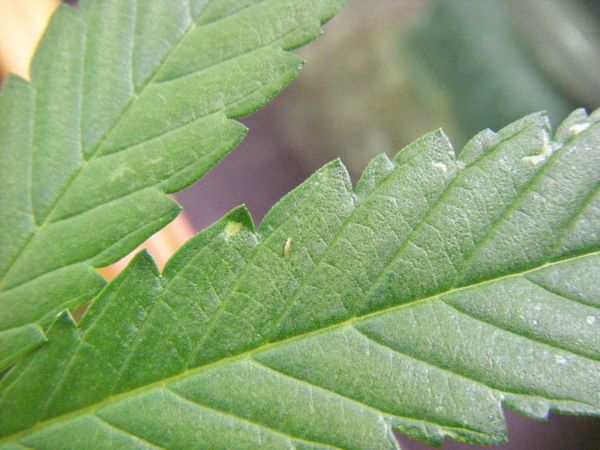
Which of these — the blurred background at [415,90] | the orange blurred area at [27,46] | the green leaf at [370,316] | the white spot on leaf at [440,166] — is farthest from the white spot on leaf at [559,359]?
the blurred background at [415,90]

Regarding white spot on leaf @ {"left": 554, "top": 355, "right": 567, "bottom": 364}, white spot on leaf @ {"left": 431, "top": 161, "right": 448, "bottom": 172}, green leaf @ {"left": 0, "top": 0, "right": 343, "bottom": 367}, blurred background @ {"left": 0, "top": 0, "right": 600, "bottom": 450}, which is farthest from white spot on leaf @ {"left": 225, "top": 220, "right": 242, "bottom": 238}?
blurred background @ {"left": 0, "top": 0, "right": 600, "bottom": 450}

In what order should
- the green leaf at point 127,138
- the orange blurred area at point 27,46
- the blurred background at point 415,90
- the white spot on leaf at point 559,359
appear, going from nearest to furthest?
the white spot on leaf at point 559,359 < the green leaf at point 127,138 < the orange blurred area at point 27,46 < the blurred background at point 415,90

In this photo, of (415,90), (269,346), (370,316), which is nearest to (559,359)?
(370,316)

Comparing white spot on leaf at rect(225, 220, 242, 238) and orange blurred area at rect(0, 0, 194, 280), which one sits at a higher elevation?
orange blurred area at rect(0, 0, 194, 280)

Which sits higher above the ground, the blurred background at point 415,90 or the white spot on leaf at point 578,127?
the blurred background at point 415,90

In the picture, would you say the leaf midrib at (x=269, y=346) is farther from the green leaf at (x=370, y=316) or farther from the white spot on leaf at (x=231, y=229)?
the white spot on leaf at (x=231, y=229)

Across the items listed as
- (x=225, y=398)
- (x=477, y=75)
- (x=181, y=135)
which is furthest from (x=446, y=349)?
(x=477, y=75)

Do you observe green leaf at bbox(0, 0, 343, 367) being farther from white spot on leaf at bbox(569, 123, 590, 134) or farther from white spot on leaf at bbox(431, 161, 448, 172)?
white spot on leaf at bbox(569, 123, 590, 134)
